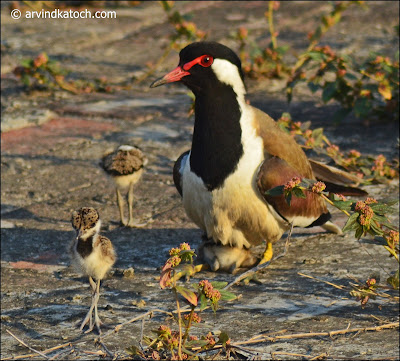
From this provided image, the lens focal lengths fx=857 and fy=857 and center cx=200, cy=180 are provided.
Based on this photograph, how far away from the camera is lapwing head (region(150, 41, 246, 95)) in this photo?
4.41 m

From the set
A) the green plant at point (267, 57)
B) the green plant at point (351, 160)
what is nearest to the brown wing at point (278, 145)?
the green plant at point (351, 160)

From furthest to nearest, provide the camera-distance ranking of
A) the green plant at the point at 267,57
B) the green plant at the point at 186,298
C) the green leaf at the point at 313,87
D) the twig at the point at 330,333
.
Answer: the green plant at the point at 267,57, the green leaf at the point at 313,87, the twig at the point at 330,333, the green plant at the point at 186,298

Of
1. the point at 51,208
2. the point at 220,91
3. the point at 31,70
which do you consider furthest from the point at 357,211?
the point at 31,70

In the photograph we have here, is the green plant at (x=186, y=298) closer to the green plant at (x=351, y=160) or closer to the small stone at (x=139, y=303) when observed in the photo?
the small stone at (x=139, y=303)

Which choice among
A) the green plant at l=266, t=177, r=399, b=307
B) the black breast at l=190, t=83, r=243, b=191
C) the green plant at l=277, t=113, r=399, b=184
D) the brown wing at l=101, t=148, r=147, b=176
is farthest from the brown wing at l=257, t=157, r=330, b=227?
the brown wing at l=101, t=148, r=147, b=176

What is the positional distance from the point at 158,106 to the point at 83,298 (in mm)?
3167

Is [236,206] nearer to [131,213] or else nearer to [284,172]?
[284,172]

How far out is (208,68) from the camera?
4406mm

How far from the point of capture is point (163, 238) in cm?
512

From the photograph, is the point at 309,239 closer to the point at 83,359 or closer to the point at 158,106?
the point at 83,359

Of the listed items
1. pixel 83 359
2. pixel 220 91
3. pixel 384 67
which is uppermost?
pixel 384 67

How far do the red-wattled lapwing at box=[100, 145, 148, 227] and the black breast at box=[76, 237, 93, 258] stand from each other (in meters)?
0.94

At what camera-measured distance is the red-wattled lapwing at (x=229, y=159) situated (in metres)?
4.36

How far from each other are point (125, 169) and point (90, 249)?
3.86 feet
